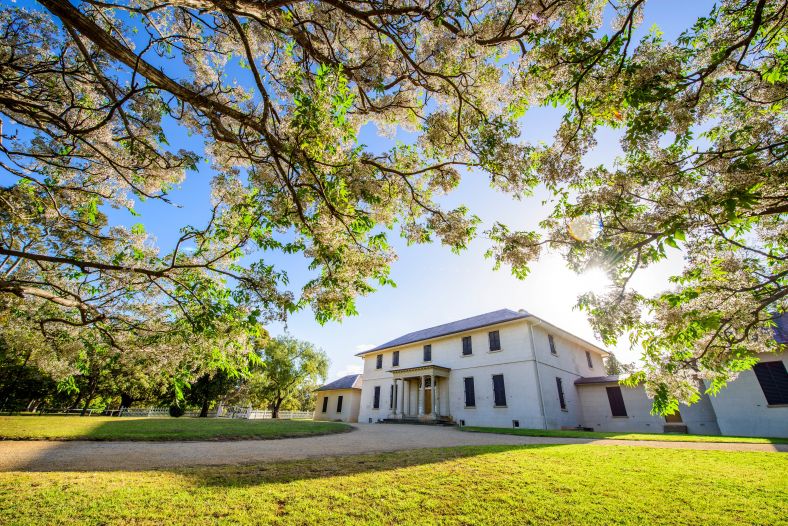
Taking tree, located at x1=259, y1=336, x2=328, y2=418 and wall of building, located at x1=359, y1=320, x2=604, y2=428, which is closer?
wall of building, located at x1=359, y1=320, x2=604, y2=428

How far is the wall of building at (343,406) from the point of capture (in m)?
30.0

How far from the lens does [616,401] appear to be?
1855 cm

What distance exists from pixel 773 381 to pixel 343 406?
95.7 ft

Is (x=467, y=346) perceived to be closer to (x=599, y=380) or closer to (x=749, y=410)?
(x=599, y=380)

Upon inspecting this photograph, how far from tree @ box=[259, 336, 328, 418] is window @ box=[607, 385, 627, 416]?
31.9 metres

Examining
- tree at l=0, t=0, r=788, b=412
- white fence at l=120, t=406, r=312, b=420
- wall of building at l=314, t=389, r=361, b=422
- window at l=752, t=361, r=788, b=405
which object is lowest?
white fence at l=120, t=406, r=312, b=420

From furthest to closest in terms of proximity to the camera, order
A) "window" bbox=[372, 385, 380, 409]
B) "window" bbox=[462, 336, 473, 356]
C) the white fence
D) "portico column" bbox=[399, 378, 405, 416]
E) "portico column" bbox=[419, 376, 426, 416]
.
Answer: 1. the white fence
2. "window" bbox=[372, 385, 380, 409]
3. "portico column" bbox=[399, 378, 405, 416]
4. "portico column" bbox=[419, 376, 426, 416]
5. "window" bbox=[462, 336, 473, 356]

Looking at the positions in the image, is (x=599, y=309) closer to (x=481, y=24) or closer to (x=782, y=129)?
(x=782, y=129)

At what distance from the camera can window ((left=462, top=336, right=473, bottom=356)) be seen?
69.6 ft

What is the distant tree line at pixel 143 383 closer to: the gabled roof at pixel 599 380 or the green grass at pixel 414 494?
the green grass at pixel 414 494

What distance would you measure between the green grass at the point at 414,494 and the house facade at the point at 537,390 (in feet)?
39.3

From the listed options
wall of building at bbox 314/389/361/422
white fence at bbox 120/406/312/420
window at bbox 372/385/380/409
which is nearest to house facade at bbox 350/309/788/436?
window at bbox 372/385/380/409

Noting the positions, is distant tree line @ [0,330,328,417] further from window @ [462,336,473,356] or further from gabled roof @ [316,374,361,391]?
window @ [462,336,473,356]

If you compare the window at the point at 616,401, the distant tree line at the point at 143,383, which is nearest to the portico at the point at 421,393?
the window at the point at 616,401
